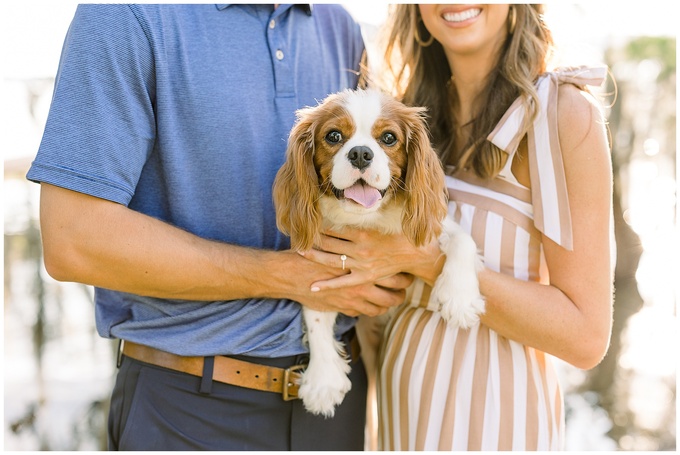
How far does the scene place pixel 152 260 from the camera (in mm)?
2012

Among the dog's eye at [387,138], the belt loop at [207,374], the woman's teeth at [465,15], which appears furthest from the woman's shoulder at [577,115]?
the belt loop at [207,374]

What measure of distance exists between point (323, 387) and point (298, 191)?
2.15 feet

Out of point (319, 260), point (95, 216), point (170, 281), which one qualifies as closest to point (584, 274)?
point (319, 260)

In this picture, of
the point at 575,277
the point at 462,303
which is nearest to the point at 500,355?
the point at 462,303

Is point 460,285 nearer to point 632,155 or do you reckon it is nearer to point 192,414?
point 192,414

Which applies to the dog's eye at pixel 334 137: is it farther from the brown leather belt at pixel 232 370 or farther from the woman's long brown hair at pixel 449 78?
the brown leather belt at pixel 232 370

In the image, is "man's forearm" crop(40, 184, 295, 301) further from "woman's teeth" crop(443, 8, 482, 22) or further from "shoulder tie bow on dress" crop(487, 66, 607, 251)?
"woman's teeth" crop(443, 8, 482, 22)

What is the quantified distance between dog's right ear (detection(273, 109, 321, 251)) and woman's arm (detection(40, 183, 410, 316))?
8 centimetres

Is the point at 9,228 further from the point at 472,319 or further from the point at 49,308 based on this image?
the point at 472,319

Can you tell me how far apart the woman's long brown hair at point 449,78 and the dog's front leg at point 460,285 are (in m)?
0.28

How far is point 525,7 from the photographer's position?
246 cm

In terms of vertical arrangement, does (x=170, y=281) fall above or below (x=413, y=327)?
above

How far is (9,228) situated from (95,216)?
3.05m

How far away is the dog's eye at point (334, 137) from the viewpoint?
221 centimetres
